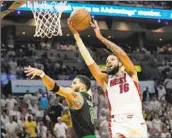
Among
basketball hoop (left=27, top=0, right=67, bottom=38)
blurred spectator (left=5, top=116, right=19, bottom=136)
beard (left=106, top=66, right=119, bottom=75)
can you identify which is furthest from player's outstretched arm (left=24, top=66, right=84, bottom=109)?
blurred spectator (left=5, top=116, right=19, bottom=136)

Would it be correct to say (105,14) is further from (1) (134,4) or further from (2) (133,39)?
(2) (133,39)

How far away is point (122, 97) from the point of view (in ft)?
18.3

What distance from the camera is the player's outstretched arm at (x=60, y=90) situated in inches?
225

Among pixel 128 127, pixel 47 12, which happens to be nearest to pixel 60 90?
pixel 128 127

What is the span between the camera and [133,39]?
24.3 meters

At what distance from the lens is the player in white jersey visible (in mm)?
5492

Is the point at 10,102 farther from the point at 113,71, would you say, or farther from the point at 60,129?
the point at 113,71

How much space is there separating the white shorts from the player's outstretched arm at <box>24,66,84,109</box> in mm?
588

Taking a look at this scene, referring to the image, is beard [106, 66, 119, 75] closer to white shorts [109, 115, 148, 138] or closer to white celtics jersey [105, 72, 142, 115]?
white celtics jersey [105, 72, 142, 115]

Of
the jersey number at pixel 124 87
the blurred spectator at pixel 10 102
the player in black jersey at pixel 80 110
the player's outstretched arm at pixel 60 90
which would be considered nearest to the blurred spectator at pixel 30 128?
the blurred spectator at pixel 10 102

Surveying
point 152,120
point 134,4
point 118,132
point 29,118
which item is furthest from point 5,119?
point 134,4

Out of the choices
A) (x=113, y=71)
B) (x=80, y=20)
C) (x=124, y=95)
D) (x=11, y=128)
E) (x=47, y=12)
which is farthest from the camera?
(x=11, y=128)

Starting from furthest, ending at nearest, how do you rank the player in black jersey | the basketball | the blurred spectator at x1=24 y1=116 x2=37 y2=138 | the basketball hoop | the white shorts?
the blurred spectator at x1=24 y1=116 x2=37 y2=138 < the basketball hoop < the basketball < the player in black jersey < the white shorts

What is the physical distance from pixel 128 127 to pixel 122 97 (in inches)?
13.1
